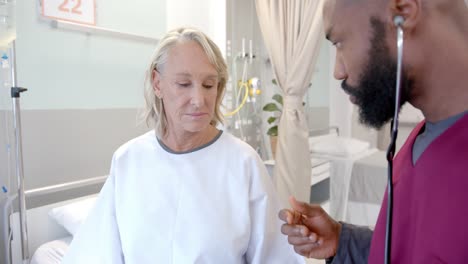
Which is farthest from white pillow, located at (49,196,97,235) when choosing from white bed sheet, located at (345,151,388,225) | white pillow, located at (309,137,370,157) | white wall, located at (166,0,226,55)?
white bed sheet, located at (345,151,388,225)

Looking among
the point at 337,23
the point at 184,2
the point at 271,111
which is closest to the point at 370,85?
the point at 337,23

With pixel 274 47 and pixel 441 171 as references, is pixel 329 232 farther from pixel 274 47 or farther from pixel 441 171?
pixel 274 47

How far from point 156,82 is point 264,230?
609 millimetres

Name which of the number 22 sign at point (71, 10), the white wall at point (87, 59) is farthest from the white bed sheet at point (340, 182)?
the number 22 sign at point (71, 10)

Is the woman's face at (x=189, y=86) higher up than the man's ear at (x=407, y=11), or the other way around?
the man's ear at (x=407, y=11)

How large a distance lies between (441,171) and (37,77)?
1.76m

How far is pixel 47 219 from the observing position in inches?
69.7

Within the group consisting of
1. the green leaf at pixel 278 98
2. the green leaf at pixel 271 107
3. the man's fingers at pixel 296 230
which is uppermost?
the green leaf at pixel 278 98

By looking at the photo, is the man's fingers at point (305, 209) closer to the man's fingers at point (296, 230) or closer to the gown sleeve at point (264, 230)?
the man's fingers at point (296, 230)

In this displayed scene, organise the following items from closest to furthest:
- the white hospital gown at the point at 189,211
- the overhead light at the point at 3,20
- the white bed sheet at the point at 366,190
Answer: the white hospital gown at the point at 189,211 → the overhead light at the point at 3,20 → the white bed sheet at the point at 366,190

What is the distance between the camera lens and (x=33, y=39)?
1691 mm

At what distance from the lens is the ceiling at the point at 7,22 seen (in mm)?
1438

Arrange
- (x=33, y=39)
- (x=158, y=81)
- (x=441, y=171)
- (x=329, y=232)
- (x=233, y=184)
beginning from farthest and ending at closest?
(x=33, y=39) → (x=158, y=81) → (x=233, y=184) → (x=329, y=232) → (x=441, y=171)

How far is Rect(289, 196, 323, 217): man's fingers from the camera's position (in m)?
0.90
